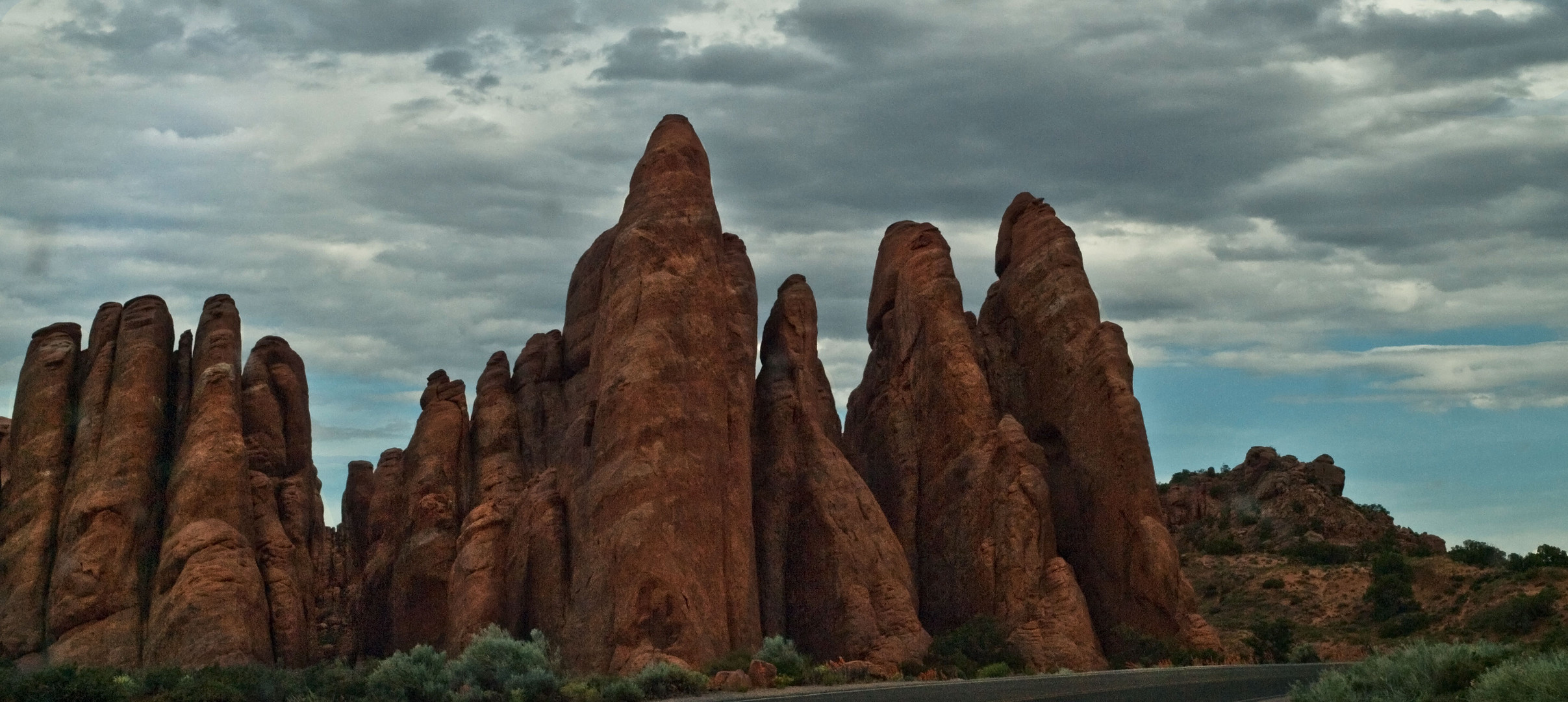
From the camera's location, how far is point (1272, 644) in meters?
51.0

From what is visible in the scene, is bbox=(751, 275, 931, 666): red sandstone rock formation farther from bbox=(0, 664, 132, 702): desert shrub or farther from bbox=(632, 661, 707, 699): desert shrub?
bbox=(0, 664, 132, 702): desert shrub

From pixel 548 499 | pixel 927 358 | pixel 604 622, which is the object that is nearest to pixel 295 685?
pixel 604 622

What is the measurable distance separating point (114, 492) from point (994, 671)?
23.3 m

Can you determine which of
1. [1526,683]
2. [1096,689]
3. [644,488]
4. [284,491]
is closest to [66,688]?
[644,488]

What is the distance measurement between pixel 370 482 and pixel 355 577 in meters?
5.02

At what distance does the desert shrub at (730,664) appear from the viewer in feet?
114

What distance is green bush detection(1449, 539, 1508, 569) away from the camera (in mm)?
68481

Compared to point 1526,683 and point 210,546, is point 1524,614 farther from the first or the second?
point 210,546

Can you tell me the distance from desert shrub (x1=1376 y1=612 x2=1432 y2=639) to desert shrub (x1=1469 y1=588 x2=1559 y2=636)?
10.1 feet

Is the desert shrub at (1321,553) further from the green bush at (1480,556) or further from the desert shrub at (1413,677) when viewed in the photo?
the desert shrub at (1413,677)

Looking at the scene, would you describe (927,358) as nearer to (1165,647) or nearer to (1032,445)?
(1032,445)

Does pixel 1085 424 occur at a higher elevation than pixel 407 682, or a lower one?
higher

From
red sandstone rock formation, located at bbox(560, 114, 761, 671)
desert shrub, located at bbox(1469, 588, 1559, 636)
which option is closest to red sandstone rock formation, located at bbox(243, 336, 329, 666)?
red sandstone rock formation, located at bbox(560, 114, 761, 671)

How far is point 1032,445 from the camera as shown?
46906mm
